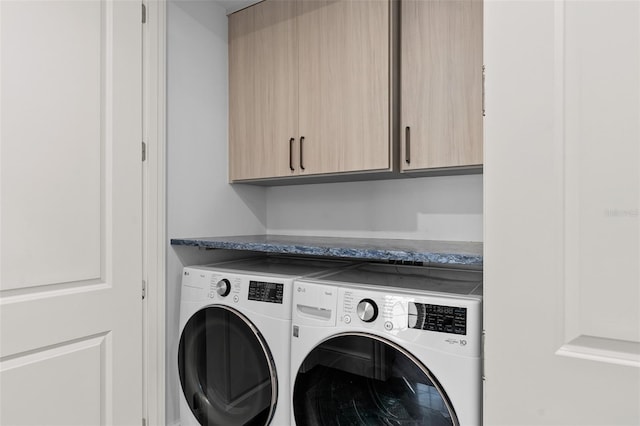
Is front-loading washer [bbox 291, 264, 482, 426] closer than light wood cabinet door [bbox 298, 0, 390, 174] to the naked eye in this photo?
Yes

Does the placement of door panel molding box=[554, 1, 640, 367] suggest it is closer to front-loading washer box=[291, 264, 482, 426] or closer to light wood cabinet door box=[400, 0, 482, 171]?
front-loading washer box=[291, 264, 482, 426]

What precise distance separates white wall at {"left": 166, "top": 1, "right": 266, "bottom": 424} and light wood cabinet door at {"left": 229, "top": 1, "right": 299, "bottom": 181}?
72 mm

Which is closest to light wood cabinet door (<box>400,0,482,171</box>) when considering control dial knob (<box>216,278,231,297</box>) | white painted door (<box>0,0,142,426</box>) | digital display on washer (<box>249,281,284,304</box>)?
digital display on washer (<box>249,281,284,304</box>)

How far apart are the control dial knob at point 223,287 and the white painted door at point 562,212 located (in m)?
1.07

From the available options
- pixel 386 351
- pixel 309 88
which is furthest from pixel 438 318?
pixel 309 88

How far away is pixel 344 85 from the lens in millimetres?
1662

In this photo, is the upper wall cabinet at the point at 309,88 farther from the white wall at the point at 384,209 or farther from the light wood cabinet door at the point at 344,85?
the white wall at the point at 384,209

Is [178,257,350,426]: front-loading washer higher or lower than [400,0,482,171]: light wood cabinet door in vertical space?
lower

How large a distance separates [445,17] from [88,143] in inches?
58.5

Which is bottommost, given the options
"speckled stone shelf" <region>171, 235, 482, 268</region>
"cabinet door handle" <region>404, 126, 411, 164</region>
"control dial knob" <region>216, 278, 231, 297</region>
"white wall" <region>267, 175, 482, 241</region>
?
"control dial knob" <region>216, 278, 231, 297</region>

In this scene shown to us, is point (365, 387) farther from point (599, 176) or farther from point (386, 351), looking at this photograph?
point (599, 176)

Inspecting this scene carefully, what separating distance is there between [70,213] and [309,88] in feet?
3.74

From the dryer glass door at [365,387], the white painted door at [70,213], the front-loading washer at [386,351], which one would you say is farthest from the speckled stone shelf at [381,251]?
the white painted door at [70,213]

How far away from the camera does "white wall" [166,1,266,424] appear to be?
5.79 ft
